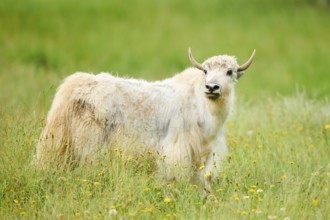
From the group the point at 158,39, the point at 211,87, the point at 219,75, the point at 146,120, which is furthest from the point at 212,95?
the point at 158,39

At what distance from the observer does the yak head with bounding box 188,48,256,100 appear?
23.8 ft

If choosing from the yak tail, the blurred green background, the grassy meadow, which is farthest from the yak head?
the blurred green background

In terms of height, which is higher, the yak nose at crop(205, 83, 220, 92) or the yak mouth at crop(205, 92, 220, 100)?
the yak nose at crop(205, 83, 220, 92)

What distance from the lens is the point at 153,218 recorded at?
6.02m

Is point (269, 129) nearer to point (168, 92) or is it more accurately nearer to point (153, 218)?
point (168, 92)

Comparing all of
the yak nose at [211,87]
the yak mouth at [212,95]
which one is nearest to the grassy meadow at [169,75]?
the yak mouth at [212,95]

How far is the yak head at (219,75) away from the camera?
7.25 m

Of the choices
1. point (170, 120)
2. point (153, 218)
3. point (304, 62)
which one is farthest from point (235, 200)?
point (304, 62)

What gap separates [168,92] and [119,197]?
204cm

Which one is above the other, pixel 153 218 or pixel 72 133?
pixel 72 133

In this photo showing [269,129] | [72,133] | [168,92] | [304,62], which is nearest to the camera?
[72,133]

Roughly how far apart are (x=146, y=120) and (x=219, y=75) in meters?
1.04

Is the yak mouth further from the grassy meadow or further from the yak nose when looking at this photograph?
the grassy meadow

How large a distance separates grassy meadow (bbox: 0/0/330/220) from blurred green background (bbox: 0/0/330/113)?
0.05 metres
